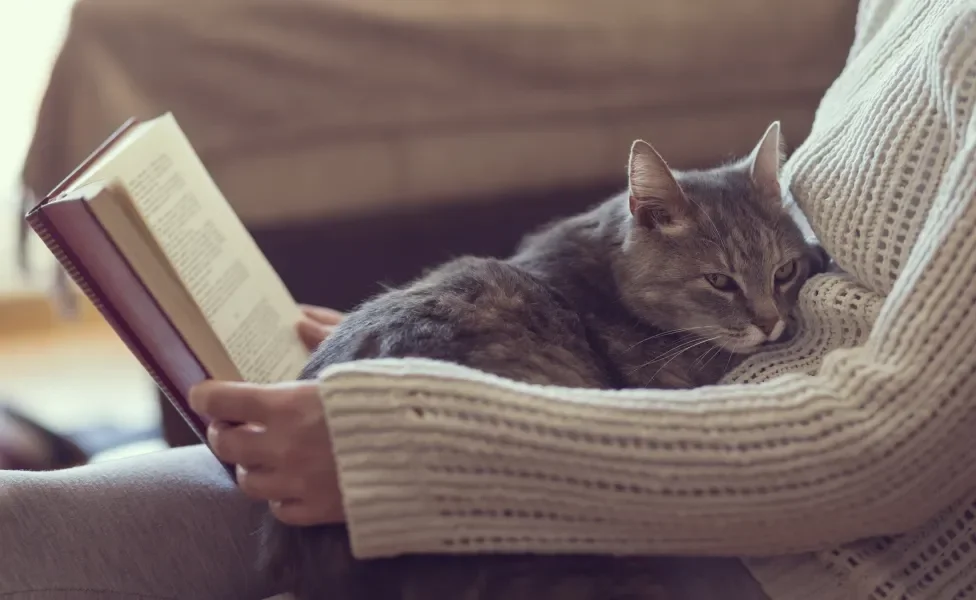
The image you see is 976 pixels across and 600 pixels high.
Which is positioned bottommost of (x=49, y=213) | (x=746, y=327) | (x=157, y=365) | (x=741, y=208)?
(x=746, y=327)

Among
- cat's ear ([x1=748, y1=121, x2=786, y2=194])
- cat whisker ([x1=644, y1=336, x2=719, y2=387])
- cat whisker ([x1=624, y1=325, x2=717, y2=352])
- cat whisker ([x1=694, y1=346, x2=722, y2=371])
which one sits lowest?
cat whisker ([x1=694, y1=346, x2=722, y2=371])

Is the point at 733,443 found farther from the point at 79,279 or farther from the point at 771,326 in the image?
the point at 79,279

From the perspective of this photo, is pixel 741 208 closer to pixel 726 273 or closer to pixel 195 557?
pixel 726 273

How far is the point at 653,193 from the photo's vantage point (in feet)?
3.57

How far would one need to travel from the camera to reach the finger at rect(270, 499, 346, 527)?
819 mm

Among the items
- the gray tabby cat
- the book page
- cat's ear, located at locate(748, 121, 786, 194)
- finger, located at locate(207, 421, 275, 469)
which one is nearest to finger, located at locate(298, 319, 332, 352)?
the book page

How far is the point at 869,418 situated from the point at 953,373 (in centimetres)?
8

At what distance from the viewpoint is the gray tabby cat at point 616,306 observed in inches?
34.4

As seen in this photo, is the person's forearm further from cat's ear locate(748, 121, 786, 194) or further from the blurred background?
the blurred background

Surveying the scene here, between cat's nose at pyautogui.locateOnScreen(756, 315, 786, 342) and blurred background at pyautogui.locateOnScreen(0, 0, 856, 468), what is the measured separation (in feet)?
2.62

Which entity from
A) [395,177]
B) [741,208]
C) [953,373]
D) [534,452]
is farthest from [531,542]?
[395,177]

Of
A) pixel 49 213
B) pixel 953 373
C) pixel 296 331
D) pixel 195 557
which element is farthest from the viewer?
pixel 296 331

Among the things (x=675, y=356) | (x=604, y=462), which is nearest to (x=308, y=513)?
(x=604, y=462)

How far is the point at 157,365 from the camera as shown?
0.95m
